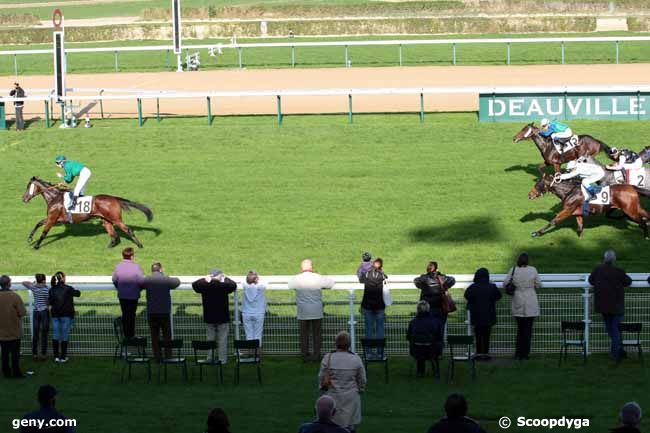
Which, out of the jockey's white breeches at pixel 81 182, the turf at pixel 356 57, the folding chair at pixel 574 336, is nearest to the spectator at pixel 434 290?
the folding chair at pixel 574 336

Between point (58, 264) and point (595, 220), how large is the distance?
7904 mm

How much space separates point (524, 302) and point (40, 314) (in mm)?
5164

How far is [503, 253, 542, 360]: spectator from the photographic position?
1257 cm

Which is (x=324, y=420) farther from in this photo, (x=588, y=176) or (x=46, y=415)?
(x=588, y=176)

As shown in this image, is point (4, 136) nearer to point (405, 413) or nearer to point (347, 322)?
point (347, 322)

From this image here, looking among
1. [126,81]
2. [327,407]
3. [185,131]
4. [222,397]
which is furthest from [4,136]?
[327,407]

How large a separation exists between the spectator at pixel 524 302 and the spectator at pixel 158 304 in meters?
3.54

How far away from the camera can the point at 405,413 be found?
10711 millimetres

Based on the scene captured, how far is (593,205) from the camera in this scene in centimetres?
1712

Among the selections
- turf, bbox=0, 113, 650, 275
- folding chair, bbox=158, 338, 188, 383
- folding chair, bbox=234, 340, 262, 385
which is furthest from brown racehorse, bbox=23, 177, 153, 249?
folding chair, bbox=234, 340, 262, 385

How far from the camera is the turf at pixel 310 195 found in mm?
16953

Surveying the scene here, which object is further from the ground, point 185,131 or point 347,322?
point 185,131

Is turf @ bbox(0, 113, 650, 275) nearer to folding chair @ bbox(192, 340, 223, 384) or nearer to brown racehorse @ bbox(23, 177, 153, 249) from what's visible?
brown racehorse @ bbox(23, 177, 153, 249)

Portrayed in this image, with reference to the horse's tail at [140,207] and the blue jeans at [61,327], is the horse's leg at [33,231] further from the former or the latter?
the blue jeans at [61,327]
